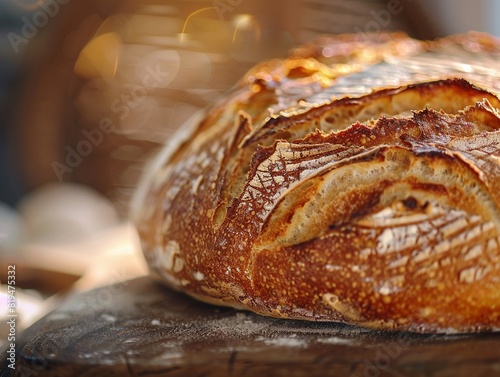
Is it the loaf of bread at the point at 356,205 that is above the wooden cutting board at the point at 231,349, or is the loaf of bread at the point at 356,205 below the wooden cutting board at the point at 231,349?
above

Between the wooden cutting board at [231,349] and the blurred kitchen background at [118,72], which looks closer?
the wooden cutting board at [231,349]

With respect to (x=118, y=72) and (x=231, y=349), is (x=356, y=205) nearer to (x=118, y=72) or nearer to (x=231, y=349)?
(x=231, y=349)

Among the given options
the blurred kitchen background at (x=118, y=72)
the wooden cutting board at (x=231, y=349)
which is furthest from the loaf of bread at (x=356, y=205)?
the blurred kitchen background at (x=118, y=72)

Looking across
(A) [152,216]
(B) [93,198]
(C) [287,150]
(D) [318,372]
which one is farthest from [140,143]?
(D) [318,372]

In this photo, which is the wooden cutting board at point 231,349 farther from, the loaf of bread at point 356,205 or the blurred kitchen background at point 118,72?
the blurred kitchen background at point 118,72

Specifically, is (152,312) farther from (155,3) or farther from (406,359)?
(155,3)

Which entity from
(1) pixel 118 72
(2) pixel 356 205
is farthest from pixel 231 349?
(1) pixel 118 72

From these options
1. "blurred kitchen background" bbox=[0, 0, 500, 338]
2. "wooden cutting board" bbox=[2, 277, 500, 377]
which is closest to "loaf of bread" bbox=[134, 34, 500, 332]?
"wooden cutting board" bbox=[2, 277, 500, 377]
